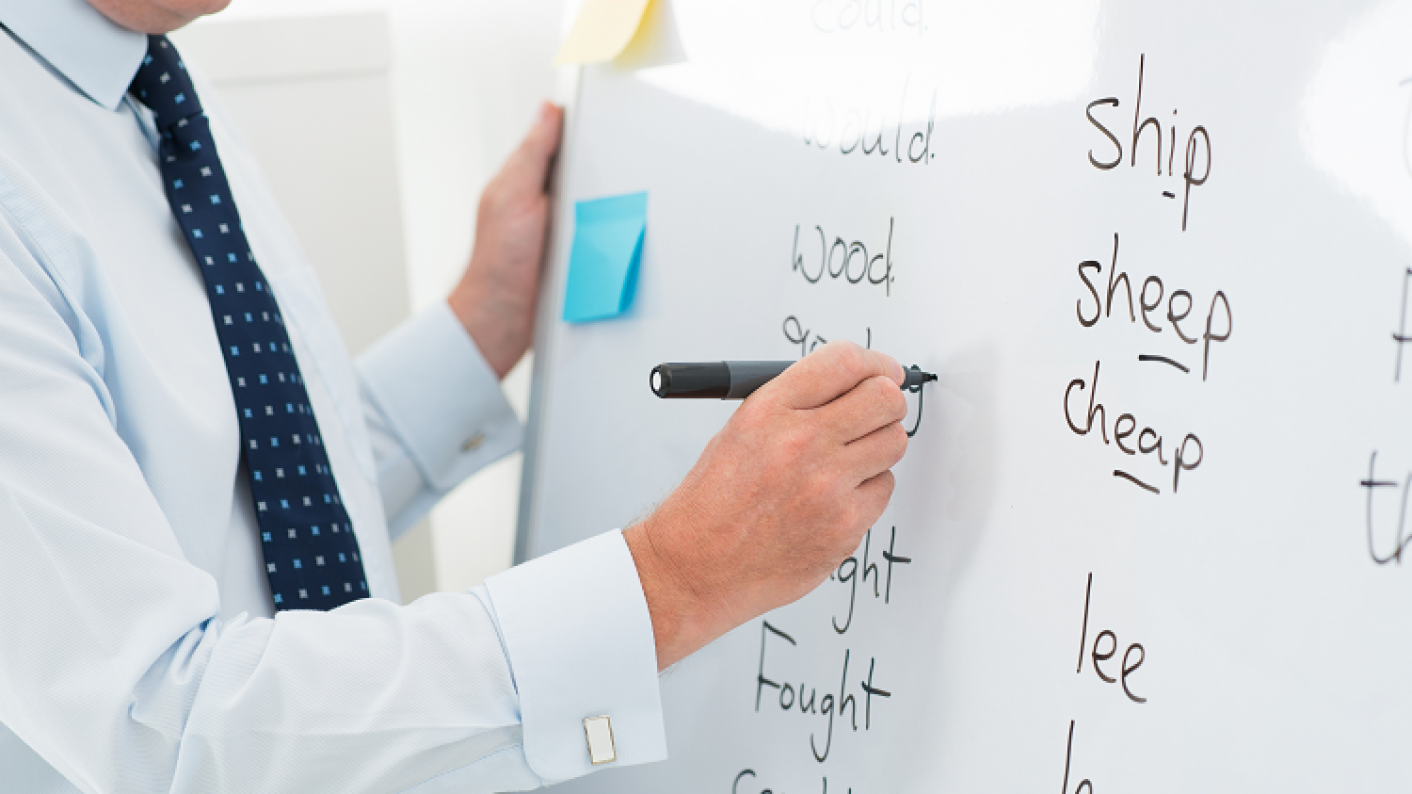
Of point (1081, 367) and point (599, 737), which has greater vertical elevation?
point (1081, 367)

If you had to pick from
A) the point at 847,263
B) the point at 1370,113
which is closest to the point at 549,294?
the point at 847,263

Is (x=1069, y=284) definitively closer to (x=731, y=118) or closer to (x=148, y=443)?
(x=731, y=118)

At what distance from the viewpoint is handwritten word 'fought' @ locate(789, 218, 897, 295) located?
55 centimetres

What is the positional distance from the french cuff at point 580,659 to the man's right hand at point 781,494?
0.02 metres

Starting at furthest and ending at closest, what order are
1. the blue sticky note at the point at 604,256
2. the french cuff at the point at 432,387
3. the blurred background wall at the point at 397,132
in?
the blurred background wall at the point at 397,132, the french cuff at the point at 432,387, the blue sticky note at the point at 604,256

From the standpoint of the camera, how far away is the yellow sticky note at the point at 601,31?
0.76 metres

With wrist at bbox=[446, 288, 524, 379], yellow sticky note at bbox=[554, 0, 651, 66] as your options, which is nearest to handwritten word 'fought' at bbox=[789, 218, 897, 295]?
yellow sticky note at bbox=[554, 0, 651, 66]

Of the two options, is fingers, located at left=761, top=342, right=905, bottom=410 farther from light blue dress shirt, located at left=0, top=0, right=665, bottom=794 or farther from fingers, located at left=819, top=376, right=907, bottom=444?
light blue dress shirt, located at left=0, top=0, right=665, bottom=794

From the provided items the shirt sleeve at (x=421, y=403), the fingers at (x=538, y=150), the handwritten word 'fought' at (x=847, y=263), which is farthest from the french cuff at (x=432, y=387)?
the handwritten word 'fought' at (x=847, y=263)

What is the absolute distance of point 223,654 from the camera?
0.50 meters

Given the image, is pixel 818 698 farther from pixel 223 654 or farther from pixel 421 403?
pixel 421 403

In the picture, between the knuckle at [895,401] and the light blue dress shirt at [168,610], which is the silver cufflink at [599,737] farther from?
the knuckle at [895,401]

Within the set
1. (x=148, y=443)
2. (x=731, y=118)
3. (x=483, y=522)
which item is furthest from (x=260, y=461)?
(x=483, y=522)

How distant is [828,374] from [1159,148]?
0.17m
